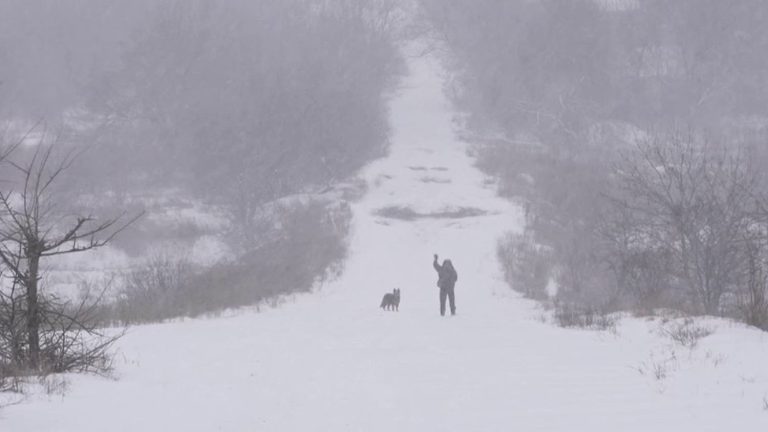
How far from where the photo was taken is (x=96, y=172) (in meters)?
39.5

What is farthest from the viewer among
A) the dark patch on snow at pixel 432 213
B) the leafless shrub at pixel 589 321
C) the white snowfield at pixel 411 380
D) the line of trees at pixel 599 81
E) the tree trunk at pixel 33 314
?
the line of trees at pixel 599 81

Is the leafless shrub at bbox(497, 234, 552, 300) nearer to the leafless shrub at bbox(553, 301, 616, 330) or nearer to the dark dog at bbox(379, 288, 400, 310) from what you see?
the dark dog at bbox(379, 288, 400, 310)

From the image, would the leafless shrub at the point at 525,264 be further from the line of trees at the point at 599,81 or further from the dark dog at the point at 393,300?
the dark dog at the point at 393,300

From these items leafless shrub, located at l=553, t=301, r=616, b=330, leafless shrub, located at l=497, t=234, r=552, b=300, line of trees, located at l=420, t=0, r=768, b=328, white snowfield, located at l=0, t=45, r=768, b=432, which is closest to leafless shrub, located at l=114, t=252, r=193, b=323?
white snowfield, located at l=0, t=45, r=768, b=432

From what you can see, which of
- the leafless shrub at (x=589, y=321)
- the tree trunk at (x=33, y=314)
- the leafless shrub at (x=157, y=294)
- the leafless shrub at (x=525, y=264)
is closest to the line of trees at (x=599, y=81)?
the leafless shrub at (x=525, y=264)

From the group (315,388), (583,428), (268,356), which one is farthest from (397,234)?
(583,428)

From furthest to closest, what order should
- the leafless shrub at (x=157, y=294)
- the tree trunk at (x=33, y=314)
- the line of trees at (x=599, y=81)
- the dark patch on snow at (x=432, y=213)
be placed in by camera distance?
1. the line of trees at (x=599, y=81)
2. the dark patch on snow at (x=432, y=213)
3. the leafless shrub at (x=157, y=294)
4. the tree trunk at (x=33, y=314)

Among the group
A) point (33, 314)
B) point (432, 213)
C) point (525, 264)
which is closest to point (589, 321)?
point (33, 314)

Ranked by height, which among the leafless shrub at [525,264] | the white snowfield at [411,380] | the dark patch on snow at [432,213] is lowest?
the white snowfield at [411,380]

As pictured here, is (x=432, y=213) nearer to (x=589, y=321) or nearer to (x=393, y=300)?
(x=393, y=300)

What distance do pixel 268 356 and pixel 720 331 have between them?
625 centimetres

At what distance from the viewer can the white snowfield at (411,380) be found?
552 cm

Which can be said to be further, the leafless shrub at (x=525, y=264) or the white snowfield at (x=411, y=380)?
the leafless shrub at (x=525, y=264)

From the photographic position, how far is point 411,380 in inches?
304
